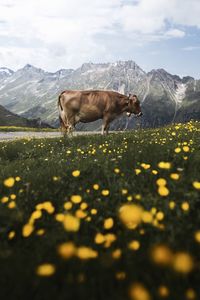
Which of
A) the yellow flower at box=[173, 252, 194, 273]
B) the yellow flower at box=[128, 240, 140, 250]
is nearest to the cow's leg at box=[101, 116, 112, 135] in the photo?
the yellow flower at box=[128, 240, 140, 250]

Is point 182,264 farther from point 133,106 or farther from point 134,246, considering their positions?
point 133,106

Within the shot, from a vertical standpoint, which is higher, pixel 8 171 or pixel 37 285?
pixel 37 285

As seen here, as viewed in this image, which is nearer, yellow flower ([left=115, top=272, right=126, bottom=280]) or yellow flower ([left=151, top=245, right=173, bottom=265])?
yellow flower ([left=151, top=245, right=173, bottom=265])

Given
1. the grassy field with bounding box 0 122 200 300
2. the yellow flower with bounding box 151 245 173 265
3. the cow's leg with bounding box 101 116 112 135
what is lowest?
the cow's leg with bounding box 101 116 112 135

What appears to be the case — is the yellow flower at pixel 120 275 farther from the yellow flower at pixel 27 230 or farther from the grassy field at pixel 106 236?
the yellow flower at pixel 27 230

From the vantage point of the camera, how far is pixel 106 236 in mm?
3674

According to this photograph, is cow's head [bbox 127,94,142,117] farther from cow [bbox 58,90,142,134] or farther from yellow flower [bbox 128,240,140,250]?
yellow flower [bbox 128,240,140,250]

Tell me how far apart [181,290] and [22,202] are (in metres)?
3.80

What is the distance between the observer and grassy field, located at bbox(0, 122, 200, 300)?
2762 mm

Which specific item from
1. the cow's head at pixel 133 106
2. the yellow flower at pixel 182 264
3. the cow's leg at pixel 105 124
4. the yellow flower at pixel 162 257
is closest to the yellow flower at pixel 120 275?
the yellow flower at pixel 162 257

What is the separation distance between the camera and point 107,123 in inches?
802

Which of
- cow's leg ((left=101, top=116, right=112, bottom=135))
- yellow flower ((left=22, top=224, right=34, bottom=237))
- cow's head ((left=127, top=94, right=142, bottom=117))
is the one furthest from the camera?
cow's head ((left=127, top=94, right=142, bottom=117))

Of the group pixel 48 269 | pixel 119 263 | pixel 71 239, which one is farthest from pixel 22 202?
pixel 48 269

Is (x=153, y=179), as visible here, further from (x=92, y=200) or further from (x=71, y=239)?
(x=71, y=239)
